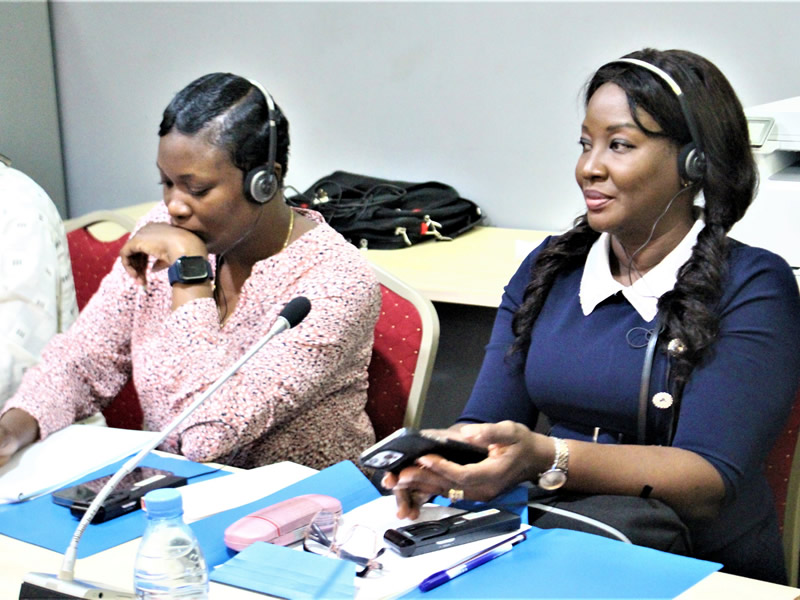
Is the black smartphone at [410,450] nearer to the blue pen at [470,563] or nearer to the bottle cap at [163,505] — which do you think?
the blue pen at [470,563]

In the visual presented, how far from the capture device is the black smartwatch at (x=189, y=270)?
61.0 inches

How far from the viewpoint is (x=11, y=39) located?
10.3ft

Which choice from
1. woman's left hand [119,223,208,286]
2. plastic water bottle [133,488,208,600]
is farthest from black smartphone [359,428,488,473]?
woman's left hand [119,223,208,286]

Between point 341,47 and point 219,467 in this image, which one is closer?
point 219,467

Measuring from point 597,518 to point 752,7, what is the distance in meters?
1.65

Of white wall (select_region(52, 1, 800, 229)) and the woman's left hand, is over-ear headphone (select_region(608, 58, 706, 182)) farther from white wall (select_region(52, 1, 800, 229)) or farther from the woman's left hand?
white wall (select_region(52, 1, 800, 229))

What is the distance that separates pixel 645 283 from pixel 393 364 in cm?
49

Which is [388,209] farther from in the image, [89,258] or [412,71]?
[89,258]

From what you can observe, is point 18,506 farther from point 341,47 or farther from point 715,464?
point 341,47

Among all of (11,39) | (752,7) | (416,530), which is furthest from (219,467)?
(11,39)

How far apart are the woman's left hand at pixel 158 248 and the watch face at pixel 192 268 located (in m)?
0.02

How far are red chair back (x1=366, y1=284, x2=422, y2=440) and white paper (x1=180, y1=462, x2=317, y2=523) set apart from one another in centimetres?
39

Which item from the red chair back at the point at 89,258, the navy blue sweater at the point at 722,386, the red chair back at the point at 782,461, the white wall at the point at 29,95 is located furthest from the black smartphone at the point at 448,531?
the white wall at the point at 29,95

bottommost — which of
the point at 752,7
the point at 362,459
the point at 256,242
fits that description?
the point at 362,459
